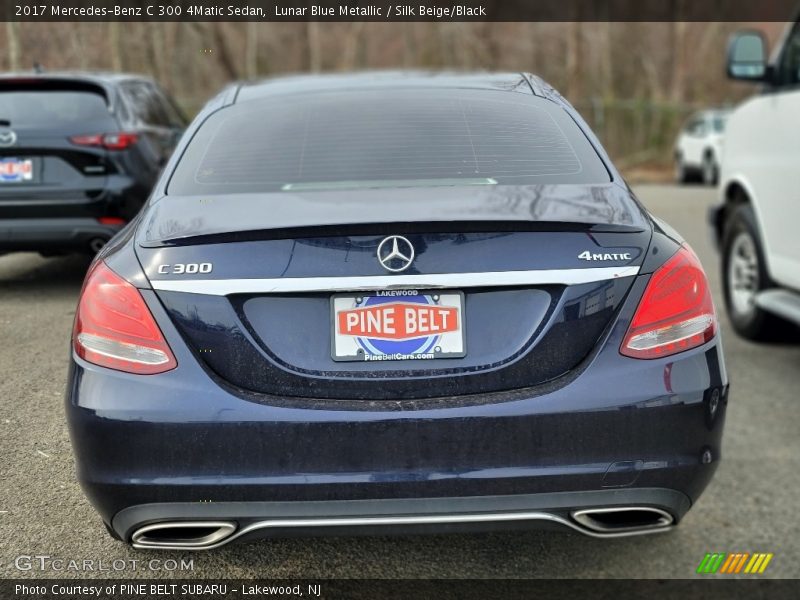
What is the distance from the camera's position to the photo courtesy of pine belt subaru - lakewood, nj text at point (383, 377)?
6.98 ft

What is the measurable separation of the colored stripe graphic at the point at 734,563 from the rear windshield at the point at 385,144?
133 cm

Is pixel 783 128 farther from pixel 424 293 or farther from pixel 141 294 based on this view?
pixel 141 294

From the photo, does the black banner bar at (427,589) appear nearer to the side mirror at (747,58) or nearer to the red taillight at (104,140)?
the red taillight at (104,140)

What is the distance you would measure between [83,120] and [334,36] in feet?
77.8

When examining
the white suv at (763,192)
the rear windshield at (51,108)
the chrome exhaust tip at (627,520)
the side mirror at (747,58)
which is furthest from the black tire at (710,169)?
the chrome exhaust tip at (627,520)

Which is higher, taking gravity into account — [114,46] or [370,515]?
[114,46]

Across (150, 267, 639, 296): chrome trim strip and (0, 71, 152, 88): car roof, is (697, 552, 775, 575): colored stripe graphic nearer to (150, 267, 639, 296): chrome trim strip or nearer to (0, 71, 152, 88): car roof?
(150, 267, 639, 296): chrome trim strip

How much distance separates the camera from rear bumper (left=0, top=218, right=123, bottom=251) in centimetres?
261

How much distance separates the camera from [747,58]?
5320 mm

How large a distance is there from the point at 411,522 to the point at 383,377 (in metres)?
0.37

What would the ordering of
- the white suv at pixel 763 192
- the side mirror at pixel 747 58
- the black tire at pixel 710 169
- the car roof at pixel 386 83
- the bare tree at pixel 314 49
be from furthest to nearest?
the bare tree at pixel 314 49, the black tire at pixel 710 169, the side mirror at pixel 747 58, the white suv at pixel 763 192, the car roof at pixel 386 83

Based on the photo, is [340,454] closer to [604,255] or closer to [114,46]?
[604,255]

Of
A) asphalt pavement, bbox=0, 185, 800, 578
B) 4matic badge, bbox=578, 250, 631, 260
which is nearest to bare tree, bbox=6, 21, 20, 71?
asphalt pavement, bbox=0, 185, 800, 578

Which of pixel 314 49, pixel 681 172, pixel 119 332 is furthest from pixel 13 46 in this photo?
pixel 314 49
